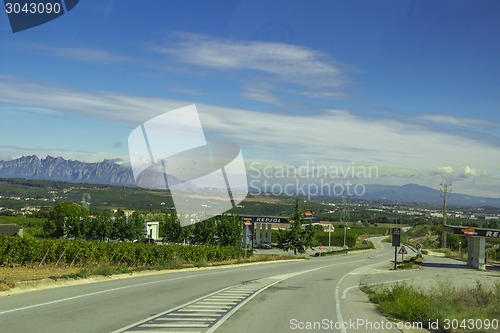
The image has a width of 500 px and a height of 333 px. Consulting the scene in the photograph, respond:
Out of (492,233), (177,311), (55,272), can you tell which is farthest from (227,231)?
(177,311)

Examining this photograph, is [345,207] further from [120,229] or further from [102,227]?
Result: [102,227]

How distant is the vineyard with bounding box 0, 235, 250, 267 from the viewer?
33.3m

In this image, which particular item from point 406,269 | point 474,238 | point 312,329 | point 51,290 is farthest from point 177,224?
point 312,329

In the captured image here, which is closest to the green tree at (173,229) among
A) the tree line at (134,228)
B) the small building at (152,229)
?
the tree line at (134,228)

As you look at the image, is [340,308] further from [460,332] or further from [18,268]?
[18,268]

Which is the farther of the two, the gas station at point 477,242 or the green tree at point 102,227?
the green tree at point 102,227


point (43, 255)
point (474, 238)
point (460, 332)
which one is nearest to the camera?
point (460, 332)

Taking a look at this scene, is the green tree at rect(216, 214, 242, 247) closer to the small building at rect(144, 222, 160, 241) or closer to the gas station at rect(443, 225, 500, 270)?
the small building at rect(144, 222, 160, 241)

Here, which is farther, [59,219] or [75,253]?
[59,219]

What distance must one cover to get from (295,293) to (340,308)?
17.6ft

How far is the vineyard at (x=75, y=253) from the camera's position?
109 feet

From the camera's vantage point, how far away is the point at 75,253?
35.6 meters

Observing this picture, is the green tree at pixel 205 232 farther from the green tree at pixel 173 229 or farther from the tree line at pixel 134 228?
the green tree at pixel 173 229

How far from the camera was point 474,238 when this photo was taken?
61344 millimetres
